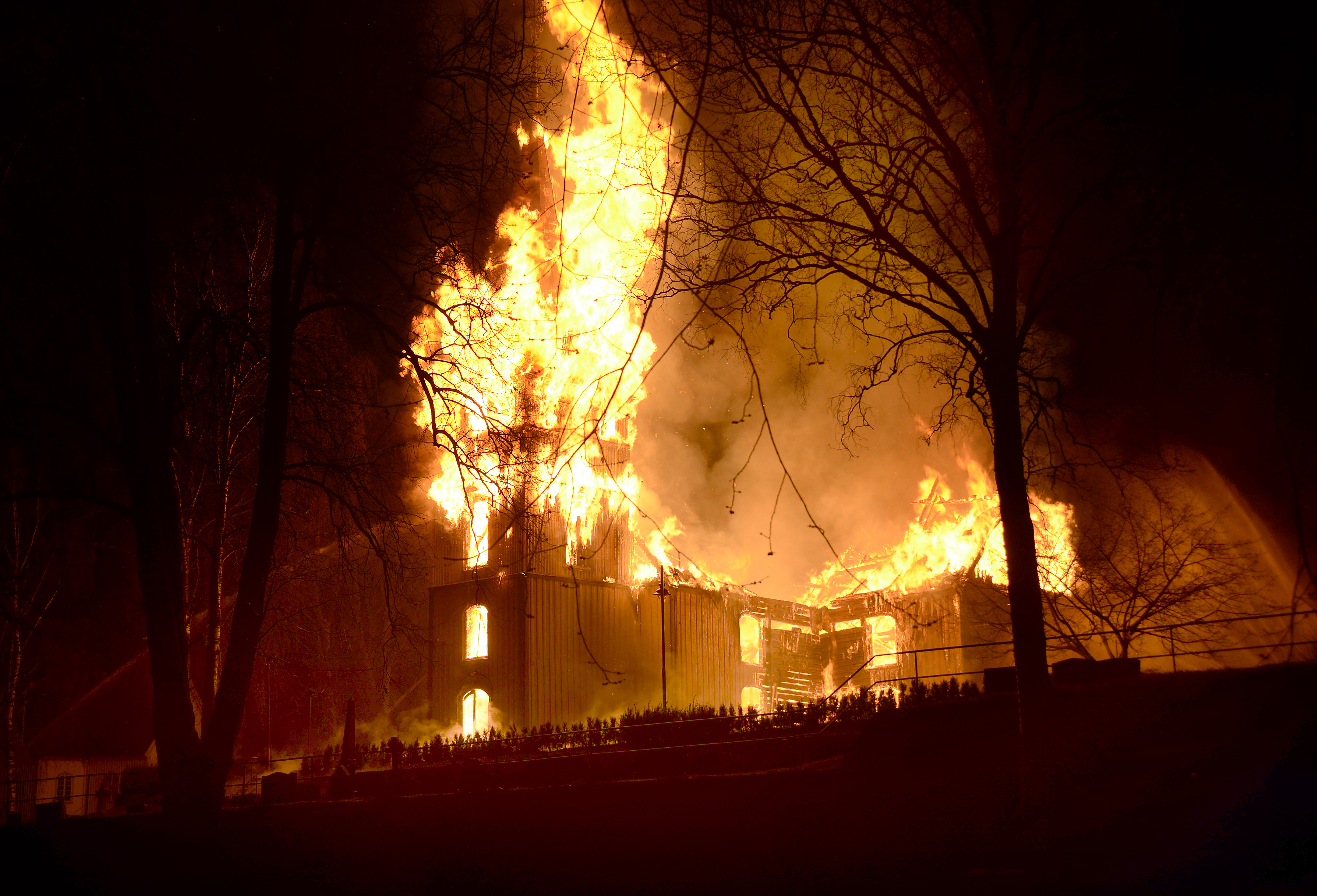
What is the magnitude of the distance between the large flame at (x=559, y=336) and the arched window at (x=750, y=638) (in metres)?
24.6

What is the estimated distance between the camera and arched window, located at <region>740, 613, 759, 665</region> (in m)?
39.7

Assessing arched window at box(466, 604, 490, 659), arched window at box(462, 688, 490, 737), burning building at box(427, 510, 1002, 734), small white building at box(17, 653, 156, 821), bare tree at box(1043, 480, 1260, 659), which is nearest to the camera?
bare tree at box(1043, 480, 1260, 659)

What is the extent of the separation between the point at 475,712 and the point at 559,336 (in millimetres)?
30329

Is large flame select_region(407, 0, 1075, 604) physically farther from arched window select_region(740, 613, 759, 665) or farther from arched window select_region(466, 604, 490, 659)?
arched window select_region(740, 613, 759, 665)

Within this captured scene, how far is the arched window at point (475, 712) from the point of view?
104 feet

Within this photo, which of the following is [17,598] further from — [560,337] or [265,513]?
[560,337]

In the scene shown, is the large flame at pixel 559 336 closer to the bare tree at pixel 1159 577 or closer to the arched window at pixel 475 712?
the bare tree at pixel 1159 577

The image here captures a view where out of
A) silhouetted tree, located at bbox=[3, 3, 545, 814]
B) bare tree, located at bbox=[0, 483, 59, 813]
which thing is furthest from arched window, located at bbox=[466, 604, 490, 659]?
silhouetted tree, located at bbox=[3, 3, 545, 814]

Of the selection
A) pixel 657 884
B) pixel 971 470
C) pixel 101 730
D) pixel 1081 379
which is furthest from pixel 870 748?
pixel 971 470

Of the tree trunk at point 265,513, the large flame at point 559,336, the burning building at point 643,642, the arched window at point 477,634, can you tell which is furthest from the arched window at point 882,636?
the tree trunk at point 265,513

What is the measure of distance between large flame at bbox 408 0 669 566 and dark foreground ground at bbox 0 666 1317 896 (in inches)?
176

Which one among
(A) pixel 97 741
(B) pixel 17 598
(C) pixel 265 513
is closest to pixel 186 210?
(C) pixel 265 513

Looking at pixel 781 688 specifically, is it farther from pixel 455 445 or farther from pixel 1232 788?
pixel 455 445

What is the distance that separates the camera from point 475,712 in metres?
32.2
